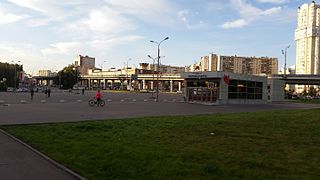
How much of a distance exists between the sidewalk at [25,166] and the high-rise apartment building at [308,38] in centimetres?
11600

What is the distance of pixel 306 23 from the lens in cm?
12356

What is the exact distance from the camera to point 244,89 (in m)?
58.6

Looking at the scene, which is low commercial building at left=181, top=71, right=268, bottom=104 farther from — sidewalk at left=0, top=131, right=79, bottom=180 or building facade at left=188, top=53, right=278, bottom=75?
building facade at left=188, top=53, right=278, bottom=75

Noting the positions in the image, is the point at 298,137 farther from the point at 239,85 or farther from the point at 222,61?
the point at 222,61

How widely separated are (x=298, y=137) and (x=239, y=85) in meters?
43.9

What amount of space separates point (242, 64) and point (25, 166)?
167 m

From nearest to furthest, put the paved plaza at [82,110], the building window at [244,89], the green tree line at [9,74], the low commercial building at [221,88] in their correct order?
the paved plaza at [82,110]
the low commercial building at [221,88]
the building window at [244,89]
the green tree line at [9,74]

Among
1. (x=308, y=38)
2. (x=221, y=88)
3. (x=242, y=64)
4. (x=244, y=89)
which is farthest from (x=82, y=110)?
(x=242, y=64)

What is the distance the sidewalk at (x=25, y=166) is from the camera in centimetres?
861

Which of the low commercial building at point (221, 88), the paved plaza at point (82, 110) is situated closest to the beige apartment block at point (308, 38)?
the low commercial building at point (221, 88)

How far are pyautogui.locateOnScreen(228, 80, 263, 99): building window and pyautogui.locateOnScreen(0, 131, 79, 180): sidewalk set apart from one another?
4553 centimetres

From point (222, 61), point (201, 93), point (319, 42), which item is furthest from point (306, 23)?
point (201, 93)

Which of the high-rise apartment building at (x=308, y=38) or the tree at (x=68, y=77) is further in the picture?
the tree at (x=68, y=77)

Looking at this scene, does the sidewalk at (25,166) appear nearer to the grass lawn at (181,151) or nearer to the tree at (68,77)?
the grass lawn at (181,151)
